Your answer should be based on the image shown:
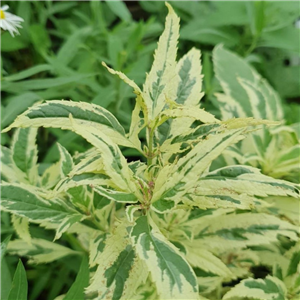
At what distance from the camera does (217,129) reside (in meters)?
0.47

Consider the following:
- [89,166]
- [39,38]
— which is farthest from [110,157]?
[39,38]

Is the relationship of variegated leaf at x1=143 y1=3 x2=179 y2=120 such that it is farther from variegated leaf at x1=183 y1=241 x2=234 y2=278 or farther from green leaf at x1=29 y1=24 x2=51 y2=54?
green leaf at x1=29 y1=24 x2=51 y2=54

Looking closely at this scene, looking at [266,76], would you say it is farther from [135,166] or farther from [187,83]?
[135,166]

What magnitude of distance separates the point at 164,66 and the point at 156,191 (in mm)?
169

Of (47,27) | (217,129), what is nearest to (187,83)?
(217,129)

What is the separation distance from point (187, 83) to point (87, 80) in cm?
37

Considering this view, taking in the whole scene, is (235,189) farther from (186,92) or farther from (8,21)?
(8,21)

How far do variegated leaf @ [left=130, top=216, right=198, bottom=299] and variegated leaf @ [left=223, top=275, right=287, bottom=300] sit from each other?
17cm

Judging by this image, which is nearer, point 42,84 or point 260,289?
point 260,289

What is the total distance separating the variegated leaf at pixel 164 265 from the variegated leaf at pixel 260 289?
167 millimetres

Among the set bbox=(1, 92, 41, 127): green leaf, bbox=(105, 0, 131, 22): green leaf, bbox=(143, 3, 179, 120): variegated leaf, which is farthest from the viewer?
bbox=(105, 0, 131, 22): green leaf

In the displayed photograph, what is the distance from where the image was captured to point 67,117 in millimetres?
474

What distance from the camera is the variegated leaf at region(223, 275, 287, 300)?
0.57 meters

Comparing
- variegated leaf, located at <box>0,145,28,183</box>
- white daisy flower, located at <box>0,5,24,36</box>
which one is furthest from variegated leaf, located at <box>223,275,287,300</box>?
white daisy flower, located at <box>0,5,24,36</box>
